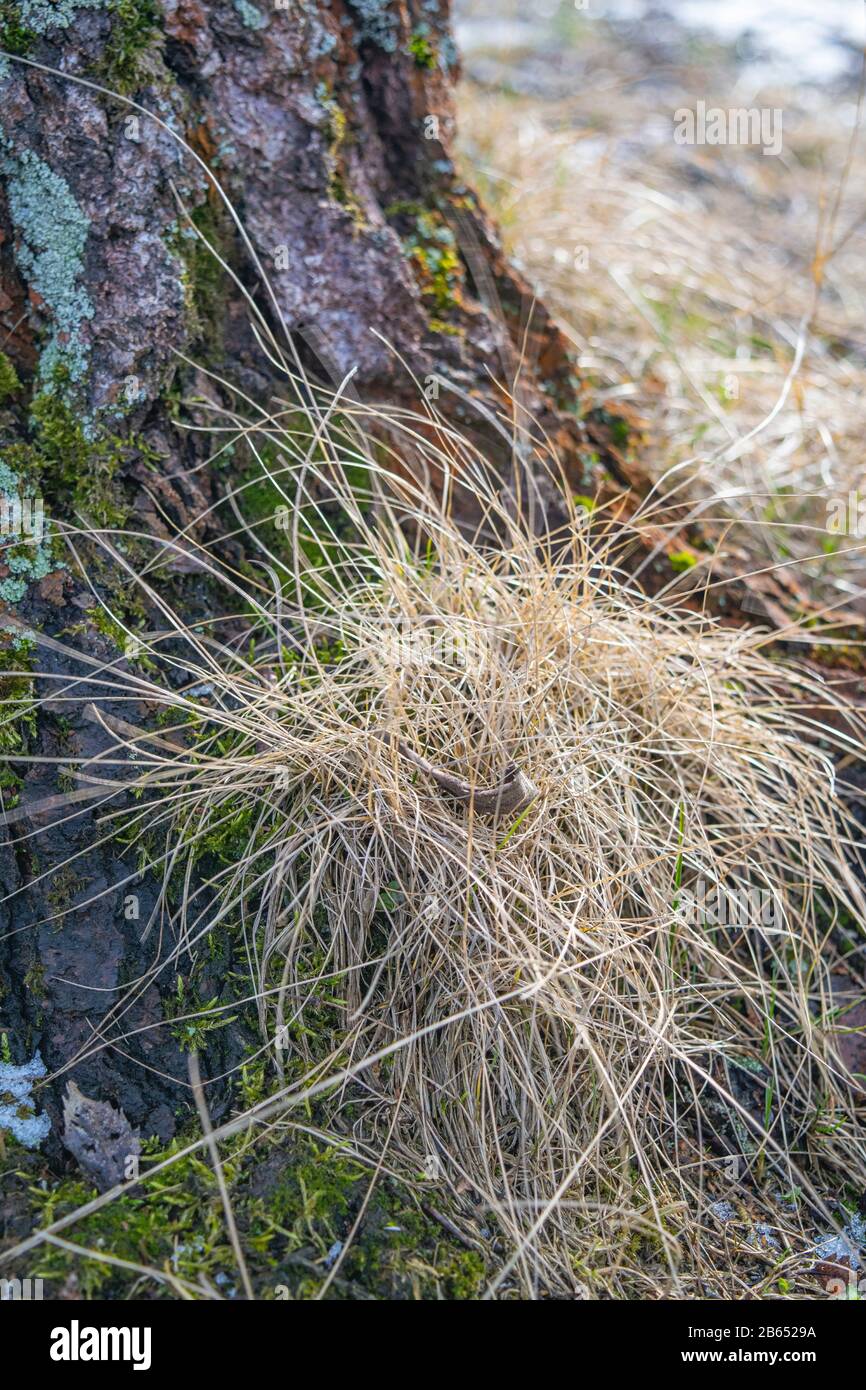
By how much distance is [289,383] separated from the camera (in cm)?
188

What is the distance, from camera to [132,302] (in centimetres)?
168

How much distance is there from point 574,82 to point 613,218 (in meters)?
2.29

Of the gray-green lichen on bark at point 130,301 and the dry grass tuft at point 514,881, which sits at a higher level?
the gray-green lichen on bark at point 130,301

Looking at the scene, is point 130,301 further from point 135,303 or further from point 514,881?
point 514,881

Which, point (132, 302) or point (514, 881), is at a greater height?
point (132, 302)

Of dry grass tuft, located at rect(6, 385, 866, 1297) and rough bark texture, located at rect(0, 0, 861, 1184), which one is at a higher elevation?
rough bark texture, located at rect(0, 0, 861, 1184)

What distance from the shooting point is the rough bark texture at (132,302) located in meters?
1.52

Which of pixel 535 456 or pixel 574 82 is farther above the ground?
pixel 574 82

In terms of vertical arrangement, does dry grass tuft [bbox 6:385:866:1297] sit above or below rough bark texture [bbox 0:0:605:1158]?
below

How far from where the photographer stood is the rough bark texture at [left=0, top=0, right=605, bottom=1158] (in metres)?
1.52

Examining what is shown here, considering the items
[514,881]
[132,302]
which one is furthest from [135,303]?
[514,881]

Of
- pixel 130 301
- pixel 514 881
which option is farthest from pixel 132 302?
pixel 514 881

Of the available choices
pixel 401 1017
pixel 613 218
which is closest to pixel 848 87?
pixel 613 218
